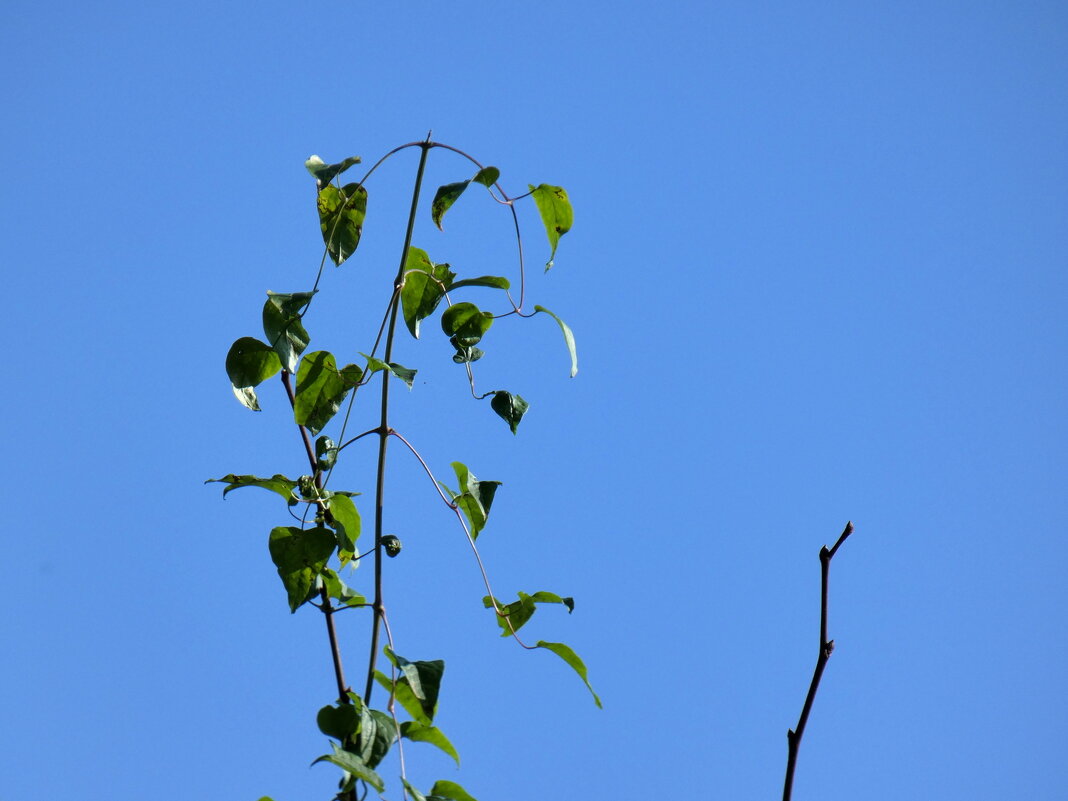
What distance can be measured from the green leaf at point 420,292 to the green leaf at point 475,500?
0.47ft

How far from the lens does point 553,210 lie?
984mm

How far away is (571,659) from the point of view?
927 mm

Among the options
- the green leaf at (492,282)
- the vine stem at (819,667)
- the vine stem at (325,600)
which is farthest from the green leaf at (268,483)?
the vine stem at (819,667)

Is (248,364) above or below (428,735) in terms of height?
above

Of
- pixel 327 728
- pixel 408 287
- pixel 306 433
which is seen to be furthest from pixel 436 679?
pixel 408 287

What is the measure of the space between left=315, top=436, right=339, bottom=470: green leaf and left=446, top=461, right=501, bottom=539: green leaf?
135 mm

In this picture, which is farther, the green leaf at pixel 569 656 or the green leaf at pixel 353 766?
the green leaf at pixel 569 656

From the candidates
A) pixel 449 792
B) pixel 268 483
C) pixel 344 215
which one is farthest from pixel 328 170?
pixel 449 792

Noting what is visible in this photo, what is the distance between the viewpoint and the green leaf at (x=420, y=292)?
99 cm

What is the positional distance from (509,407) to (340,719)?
33 cm

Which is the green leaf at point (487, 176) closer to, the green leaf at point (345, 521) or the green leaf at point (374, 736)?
the green leaf at point (345, 521)

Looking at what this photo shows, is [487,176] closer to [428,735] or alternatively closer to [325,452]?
[325,452]

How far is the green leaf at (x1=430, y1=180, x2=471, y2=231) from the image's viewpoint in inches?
36.2

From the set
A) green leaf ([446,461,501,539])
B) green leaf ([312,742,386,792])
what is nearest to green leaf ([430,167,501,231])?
green leaf ([446,461,501,539])
